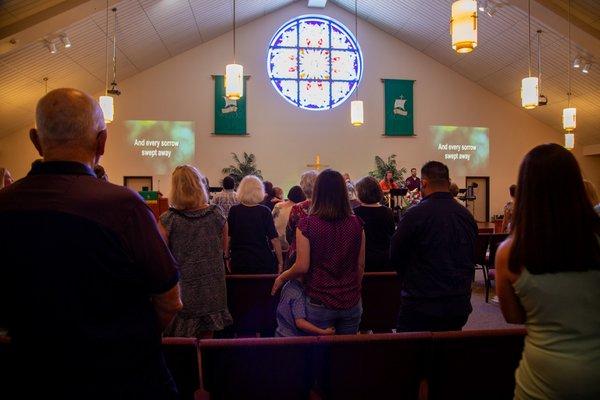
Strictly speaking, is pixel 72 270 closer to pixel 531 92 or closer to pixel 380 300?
pixel 380 300

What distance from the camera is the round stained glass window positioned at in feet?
42.3

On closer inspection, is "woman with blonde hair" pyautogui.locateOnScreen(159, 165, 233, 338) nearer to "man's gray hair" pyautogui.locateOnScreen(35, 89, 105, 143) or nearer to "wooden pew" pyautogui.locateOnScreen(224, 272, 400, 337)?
"wooden pew" pyautogui.locateOnScreen(224, 272, 400, 337)

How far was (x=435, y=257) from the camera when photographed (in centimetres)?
242

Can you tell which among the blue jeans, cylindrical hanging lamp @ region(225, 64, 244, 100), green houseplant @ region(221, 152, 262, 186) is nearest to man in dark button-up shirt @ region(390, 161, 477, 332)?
the blue jeans

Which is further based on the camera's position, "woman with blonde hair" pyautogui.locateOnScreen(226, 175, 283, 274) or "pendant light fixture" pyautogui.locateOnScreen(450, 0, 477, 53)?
"pendant light fixture" pyautogui.locateOnScreen(450, 0, 477, 53)

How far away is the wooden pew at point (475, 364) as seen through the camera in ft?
6.07

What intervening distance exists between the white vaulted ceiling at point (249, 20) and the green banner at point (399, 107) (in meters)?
1.17

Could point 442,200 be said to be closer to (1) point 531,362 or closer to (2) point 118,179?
(1) point 531,362

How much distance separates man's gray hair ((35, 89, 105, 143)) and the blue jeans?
145 cm

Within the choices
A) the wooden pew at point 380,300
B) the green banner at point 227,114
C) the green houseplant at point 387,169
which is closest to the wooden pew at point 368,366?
the wooden pew at point 380,300

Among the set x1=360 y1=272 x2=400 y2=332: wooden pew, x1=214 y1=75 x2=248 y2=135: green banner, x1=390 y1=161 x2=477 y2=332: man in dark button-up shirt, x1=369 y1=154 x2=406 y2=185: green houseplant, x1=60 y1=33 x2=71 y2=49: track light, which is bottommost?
x1=360 y1=272 x2=400 y2=332: wooden pew

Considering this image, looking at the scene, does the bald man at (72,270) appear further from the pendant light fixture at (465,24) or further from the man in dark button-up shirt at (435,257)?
the pendant light fixture at (465,24)

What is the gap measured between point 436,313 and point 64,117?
190cm

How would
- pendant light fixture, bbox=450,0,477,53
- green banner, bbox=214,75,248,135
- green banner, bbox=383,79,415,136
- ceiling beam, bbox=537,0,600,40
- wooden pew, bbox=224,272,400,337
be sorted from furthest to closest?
green banner, bbox=383,79,415,136
green banner, bbox=214,75,248,135
ceiling beam, bbox=537,0,600,40
pendant light fixture, bbox=450,0,477,53
wooden pew, bbox=224,272,400,337
